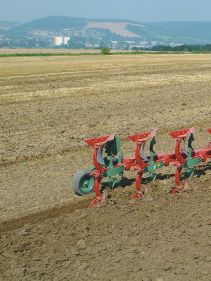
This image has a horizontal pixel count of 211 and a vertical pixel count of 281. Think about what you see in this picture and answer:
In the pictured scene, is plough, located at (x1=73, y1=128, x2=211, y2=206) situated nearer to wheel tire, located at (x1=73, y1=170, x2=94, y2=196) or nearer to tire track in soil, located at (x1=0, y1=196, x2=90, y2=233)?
wheel tire, located at (x1=73, y1=170, x2=94, y2=196)

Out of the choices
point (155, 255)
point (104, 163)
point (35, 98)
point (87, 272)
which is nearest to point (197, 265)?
point (155, 255)

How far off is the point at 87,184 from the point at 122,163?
705 mm

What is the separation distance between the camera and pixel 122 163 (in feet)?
28.7

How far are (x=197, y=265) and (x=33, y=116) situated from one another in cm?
1136

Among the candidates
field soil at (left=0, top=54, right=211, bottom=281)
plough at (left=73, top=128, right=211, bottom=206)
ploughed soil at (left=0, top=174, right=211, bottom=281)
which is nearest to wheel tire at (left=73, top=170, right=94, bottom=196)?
plough at (left=73, top=128, right=211, bottom=206)

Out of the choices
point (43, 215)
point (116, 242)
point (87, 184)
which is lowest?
point (43, 215)

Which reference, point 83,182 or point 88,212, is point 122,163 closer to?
point 83,182

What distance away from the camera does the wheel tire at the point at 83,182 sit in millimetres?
8305

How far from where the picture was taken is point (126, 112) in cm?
1711

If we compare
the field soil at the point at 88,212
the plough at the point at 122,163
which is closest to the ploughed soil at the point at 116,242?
the field soil at the point at 88,212

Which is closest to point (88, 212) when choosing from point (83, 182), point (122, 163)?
point (83, 182)

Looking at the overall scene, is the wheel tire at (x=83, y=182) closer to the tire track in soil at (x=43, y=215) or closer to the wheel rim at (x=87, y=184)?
the wheel rim at (x=87, y=184)

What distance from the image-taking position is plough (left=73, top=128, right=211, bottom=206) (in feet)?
27.3

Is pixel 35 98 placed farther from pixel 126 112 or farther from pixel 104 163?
pixel 104 163
